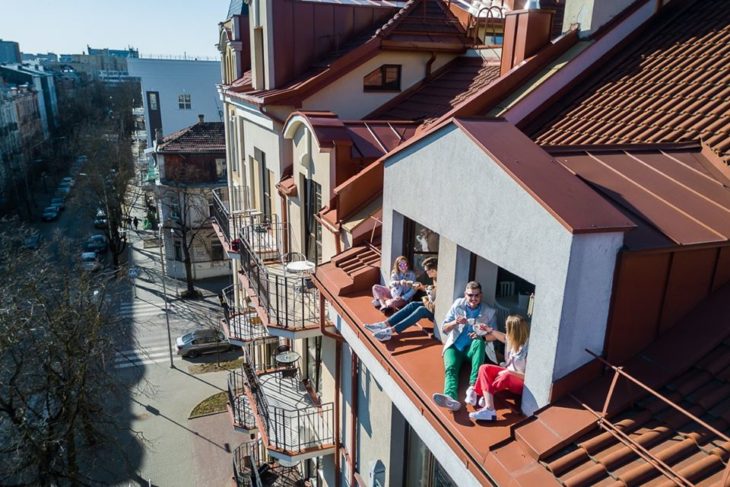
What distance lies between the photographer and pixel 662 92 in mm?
7473

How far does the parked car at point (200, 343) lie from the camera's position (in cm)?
2784

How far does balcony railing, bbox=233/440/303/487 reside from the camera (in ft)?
49.4

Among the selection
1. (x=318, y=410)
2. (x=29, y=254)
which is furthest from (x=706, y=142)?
(x=29, y=254)

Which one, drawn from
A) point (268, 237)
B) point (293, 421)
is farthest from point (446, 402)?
point (268, 237)

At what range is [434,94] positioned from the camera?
12.8 metres

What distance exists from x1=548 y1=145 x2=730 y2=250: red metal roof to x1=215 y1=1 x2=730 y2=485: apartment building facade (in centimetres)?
3

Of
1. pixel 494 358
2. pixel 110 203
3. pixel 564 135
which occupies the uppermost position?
pixel 564 135

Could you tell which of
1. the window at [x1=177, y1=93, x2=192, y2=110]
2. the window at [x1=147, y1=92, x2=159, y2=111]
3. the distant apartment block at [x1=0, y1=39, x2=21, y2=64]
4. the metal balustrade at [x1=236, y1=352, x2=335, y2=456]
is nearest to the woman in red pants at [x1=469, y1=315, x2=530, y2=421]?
the metal balustrade at [x1=236, y1=352, x2=335, y2=456]

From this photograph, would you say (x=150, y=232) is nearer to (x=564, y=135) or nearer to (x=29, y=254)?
(x=29, y=254)

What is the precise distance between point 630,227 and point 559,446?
1835 millimetres

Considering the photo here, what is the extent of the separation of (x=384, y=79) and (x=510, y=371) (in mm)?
10229

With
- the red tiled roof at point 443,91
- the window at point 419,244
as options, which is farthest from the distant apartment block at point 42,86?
the window at point 419,244

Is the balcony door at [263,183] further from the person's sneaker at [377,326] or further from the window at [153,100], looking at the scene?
the window at [153,100]

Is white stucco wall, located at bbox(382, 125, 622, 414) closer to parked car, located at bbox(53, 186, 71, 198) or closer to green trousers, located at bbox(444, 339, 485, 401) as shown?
green trousers, located at bbox(444, 339, 485, 401)
